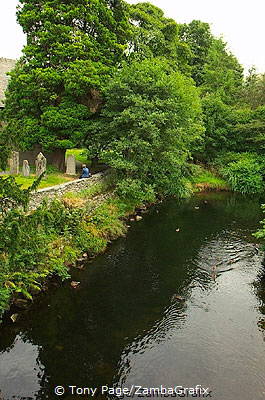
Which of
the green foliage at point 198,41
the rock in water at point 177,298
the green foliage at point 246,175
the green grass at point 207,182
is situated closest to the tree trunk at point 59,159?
the rock in water at point 177,298

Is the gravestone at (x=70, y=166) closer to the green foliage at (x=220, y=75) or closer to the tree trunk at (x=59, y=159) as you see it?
the tree trunk at (x=59, y=159)

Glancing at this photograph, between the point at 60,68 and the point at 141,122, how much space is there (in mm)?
7273

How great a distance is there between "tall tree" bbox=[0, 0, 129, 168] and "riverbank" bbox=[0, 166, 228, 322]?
5000 mm

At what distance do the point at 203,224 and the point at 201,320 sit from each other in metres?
13.4

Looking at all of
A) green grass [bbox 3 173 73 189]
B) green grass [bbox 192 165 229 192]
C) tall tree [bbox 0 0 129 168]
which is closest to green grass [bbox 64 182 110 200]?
green grass [bbox 3 173 73 189]

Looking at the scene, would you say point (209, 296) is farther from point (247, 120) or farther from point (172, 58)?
point (247, 120)

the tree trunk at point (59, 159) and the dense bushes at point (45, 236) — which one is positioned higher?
the tree trunk at point (59, 159)

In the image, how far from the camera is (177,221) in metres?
27.4

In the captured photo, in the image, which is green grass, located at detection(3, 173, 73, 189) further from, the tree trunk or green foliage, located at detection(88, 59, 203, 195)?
green foliage, located at detection(88, 59, 203, 195)

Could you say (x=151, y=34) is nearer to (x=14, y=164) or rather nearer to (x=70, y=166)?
(x=70, y=166)

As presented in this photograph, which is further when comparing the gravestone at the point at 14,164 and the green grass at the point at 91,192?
the gravestone at the point at 14,164

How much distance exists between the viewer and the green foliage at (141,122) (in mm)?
24109

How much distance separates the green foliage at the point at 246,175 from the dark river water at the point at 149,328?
18692 mm

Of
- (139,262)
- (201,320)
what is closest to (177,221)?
(139,262)
